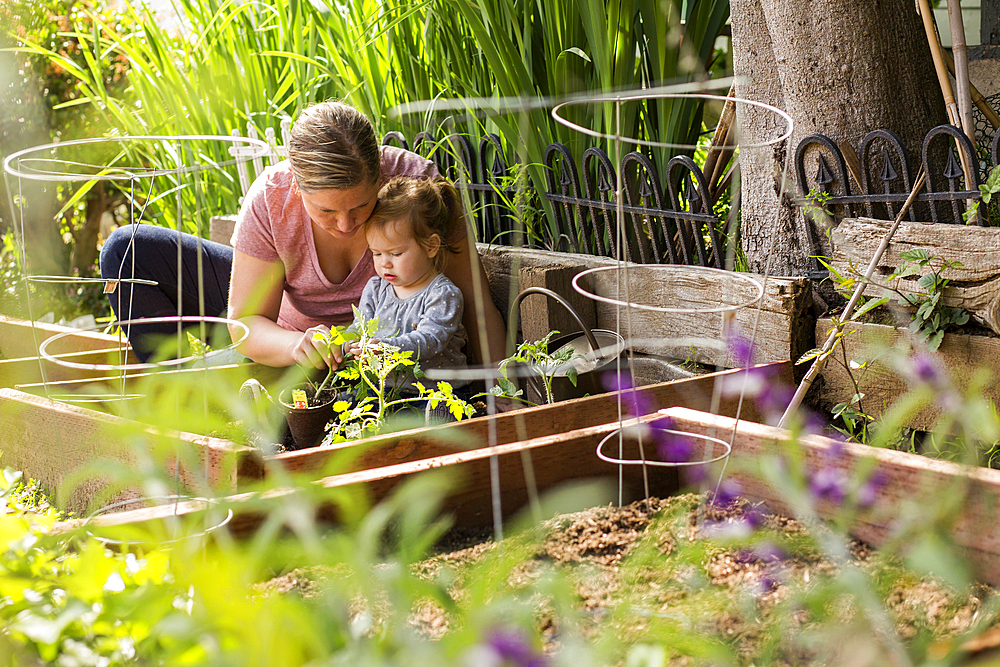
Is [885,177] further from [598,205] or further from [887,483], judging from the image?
[887,483]

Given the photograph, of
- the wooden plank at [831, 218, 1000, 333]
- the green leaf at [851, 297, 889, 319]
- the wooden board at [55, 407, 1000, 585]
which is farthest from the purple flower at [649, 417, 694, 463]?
the wooden plank at [831, 218, 1000, 333]

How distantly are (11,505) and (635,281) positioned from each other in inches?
50.5

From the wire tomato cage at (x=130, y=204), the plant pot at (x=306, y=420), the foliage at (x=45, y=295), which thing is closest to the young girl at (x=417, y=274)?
the plant pot at (x=306, y=420)

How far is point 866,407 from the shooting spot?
4.98 feet

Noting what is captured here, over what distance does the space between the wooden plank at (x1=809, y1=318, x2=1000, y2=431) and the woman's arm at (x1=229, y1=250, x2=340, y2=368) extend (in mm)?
976

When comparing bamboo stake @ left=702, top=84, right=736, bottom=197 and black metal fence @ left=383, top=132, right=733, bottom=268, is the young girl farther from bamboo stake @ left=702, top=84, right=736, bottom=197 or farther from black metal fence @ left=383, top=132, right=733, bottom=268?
bamboo stake @ left=702, top=84, right=736, bottom=197

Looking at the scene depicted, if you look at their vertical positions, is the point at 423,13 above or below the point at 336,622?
above

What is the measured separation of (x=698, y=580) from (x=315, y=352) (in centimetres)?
123

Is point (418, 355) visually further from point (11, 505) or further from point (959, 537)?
point (959, 537)

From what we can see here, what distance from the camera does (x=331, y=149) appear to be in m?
1.68

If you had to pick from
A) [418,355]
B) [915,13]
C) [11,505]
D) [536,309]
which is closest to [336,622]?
[11,505]

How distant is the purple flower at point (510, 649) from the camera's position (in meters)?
0.46

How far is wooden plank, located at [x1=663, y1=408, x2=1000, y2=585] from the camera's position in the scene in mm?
883

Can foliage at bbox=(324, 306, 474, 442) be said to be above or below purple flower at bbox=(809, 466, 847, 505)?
above
